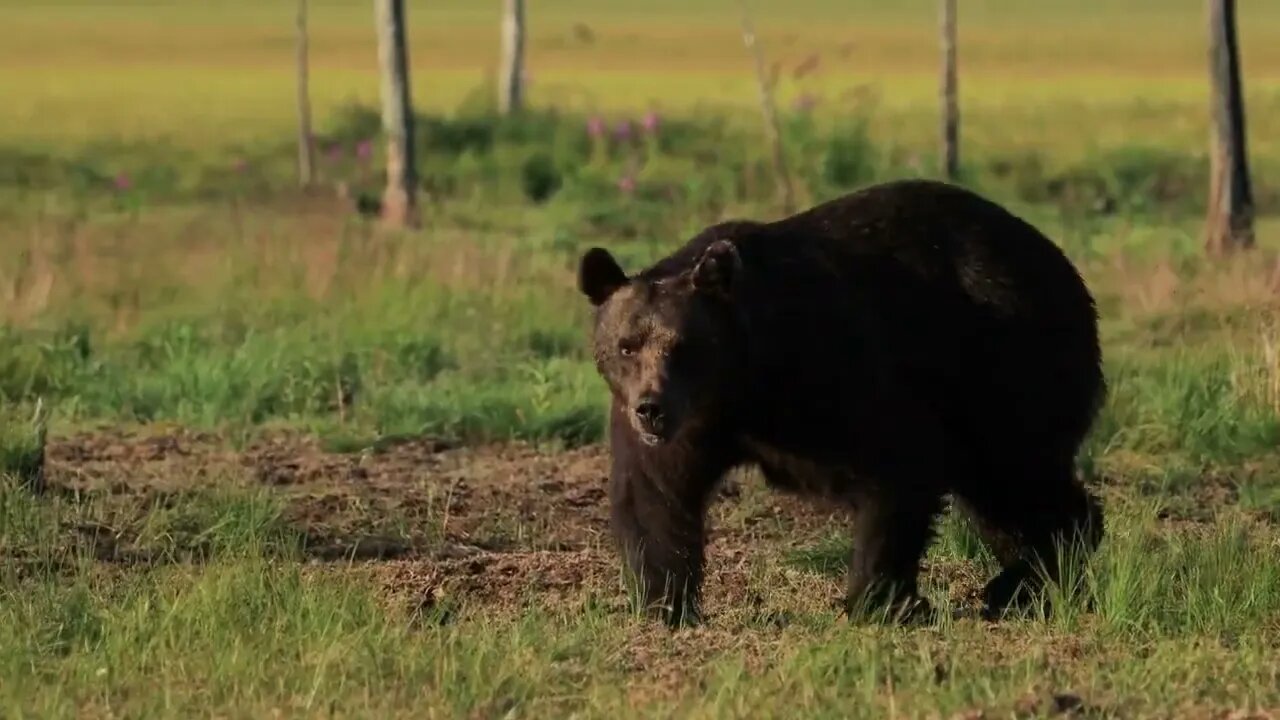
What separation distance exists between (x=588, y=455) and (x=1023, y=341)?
3.53 meters

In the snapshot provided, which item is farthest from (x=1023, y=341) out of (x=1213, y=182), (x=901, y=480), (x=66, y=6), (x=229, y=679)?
(x=66, y=6)

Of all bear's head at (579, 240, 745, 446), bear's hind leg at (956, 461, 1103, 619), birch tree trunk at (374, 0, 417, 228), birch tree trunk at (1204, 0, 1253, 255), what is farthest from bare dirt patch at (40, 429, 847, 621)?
birch tree trunk at (374, 0, 417, 228)

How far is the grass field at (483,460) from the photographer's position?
6488 millimetres

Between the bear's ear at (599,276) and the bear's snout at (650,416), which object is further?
the bear's ear at (599,276)

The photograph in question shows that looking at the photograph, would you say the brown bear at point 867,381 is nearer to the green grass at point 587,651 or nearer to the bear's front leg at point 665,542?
the bear's front leg at point 665,542

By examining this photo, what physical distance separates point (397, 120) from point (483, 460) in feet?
36.3

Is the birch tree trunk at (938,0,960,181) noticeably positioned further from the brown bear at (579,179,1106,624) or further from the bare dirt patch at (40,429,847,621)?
the brown bear at (579,179,1106,624)

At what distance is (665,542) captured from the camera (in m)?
7.46

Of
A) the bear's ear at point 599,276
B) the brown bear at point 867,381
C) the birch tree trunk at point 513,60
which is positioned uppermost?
the bear's ear at point 599,276

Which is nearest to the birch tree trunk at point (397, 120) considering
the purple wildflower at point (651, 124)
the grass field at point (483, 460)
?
the grass field at point (483, 460)

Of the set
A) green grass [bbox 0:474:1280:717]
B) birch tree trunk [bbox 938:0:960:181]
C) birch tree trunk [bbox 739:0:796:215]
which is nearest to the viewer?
green grass [bbox 0:474:1280:717]

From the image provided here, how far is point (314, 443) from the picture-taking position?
37.0ft

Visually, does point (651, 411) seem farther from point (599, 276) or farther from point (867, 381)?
point (867, 381)

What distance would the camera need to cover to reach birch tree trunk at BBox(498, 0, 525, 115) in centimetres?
3161
